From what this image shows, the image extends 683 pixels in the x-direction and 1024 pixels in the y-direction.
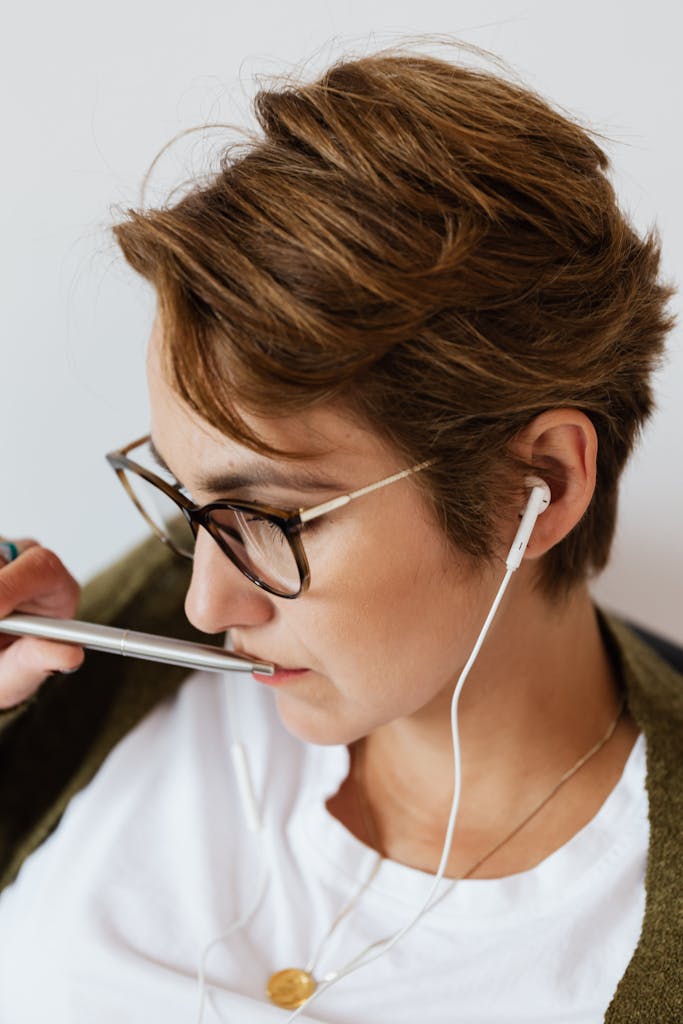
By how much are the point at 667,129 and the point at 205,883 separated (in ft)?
3.50

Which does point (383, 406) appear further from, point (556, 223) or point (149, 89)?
point (149, 89)

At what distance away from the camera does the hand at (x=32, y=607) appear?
3.87ft

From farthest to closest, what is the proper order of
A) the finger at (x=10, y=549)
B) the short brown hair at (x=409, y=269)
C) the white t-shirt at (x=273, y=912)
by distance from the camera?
1. the finger at (x=10, y=549)
2. the white t-shirt at (x=273, y=912)
3. the short brown hair at (x=409, y=269)

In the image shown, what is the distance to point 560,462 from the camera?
1.02 meters

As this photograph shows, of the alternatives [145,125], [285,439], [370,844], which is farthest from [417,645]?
[145,125]

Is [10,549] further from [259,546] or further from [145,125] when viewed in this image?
[145,125]

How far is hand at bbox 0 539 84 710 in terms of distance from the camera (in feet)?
3.87

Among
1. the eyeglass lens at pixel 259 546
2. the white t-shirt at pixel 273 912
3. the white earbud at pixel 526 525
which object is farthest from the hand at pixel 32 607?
the white earbud at pixel 526 525

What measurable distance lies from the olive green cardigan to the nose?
0.41m

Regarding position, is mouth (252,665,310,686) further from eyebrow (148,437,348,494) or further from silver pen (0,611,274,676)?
eyebrow (148,437,348,494)

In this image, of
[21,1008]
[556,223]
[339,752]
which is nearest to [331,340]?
[556,223]

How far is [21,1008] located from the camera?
3.78 feet

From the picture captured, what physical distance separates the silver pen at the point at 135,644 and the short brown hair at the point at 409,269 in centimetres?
27

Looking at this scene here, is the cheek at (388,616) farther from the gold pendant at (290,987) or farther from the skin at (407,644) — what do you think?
the gold pendant at (290,987)
